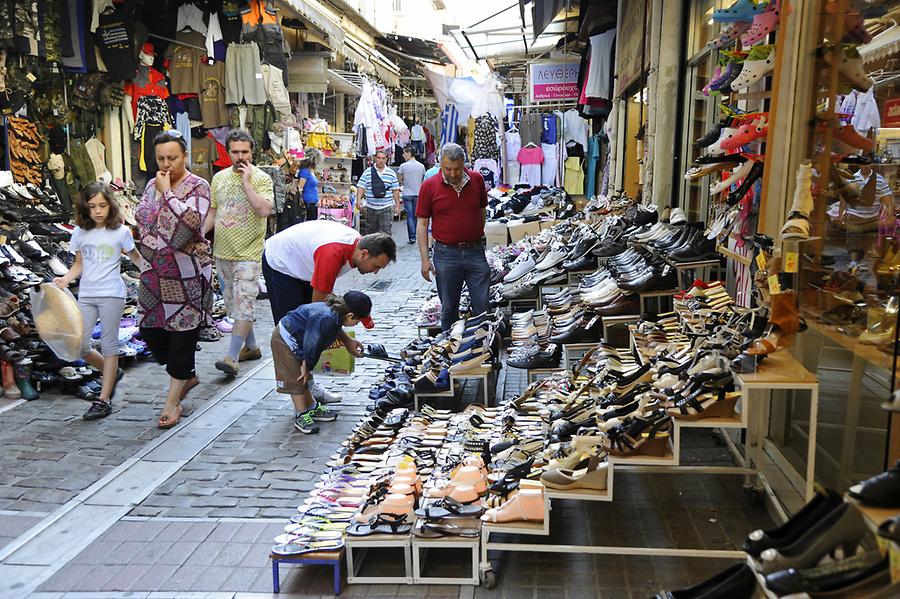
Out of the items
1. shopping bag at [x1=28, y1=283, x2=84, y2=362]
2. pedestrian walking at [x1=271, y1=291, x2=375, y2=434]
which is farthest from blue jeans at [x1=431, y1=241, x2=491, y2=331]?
shopping bag at [x1=28, y1=283, x2=84, y2=362]

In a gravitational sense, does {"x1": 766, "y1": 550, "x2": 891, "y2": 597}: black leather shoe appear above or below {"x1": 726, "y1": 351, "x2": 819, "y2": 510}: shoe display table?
below

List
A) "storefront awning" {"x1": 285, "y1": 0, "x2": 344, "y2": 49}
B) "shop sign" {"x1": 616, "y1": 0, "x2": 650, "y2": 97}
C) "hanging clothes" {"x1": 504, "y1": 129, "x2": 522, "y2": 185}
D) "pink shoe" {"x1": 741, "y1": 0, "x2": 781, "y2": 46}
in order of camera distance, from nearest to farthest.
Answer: "pink shoe" {"x1": 741, "y1": 0, "x2": 781, "y2": 46}, "shop sign" {"x1": 616, "y1": 0, "x2": 650, "y2": 97}, "storefront awning" {"x1": 285, "y1": 0, "x2": 344, "y2": 49}, "hanging clothes" {"x1": 504, "y1": 129, "x2": 522, "y2": 185}

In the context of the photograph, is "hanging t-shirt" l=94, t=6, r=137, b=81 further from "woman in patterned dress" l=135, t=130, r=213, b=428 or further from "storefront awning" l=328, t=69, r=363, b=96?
"storefront awning" l=328, t=69, r=363, b=96

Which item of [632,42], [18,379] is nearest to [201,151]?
[18,379]

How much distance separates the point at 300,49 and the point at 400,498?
39.7 ft

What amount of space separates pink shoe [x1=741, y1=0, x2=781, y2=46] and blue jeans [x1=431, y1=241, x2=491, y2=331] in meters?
2.98

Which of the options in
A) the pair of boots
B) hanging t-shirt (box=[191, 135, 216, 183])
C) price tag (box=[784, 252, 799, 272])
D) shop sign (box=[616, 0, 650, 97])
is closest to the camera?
price tag (box=[784, 252, 799, 272])

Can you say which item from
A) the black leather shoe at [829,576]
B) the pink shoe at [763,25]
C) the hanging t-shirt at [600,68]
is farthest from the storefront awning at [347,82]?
the black leather shoe at [829,576]

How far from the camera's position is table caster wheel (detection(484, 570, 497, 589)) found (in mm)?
3316

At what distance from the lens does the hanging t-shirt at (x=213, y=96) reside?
34.7 feet

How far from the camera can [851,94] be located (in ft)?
12.3

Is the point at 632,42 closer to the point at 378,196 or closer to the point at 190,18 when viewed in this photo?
the point at 190,18

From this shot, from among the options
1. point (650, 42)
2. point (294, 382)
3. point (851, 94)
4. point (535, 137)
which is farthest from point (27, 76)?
point (535, 137)

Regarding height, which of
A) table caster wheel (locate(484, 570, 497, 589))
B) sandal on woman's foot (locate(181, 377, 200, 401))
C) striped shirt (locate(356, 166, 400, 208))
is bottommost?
table caster wheel (locate(484, 570, 497, 589))
